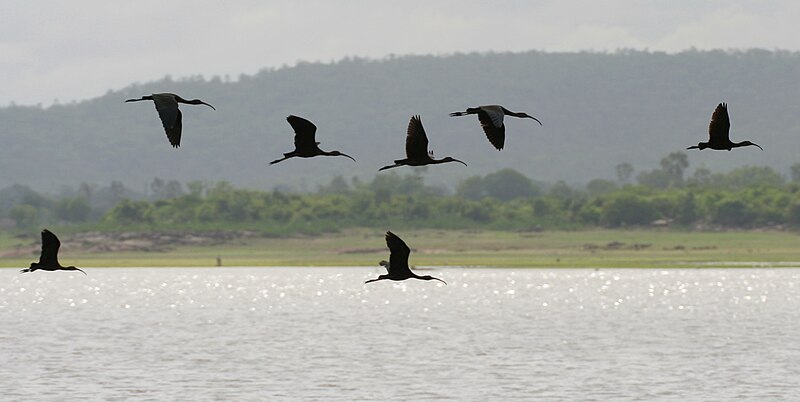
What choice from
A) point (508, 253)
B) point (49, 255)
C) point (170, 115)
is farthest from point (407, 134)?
point (508, 253)

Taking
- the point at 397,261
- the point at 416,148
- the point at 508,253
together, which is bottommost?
the point at 508,253

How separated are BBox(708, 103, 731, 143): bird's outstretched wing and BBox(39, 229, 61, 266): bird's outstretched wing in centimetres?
1025

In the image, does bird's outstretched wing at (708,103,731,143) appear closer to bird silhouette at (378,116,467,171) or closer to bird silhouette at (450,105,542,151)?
bird silhouette at (450,105,542,151)

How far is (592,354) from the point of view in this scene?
64875mm

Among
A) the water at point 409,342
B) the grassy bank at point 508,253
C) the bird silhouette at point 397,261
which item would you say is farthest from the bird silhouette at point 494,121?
the grassy bank at point 508,253

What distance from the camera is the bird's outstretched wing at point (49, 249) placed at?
86.6 feet

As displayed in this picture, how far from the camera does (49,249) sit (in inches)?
1065

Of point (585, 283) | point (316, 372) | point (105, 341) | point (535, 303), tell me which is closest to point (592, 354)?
point (316, 372)

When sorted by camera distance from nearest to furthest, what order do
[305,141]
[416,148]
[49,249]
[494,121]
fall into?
[494,121] → [416,148] → [305,141] → [49,249]

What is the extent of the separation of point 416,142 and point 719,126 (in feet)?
15.0

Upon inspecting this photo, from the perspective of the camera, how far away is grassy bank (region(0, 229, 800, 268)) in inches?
6555

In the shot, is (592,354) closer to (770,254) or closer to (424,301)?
(424,301)

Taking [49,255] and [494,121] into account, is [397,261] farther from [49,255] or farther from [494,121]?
[49,255]

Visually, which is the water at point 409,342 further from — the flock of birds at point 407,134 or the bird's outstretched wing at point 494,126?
the bird's outstretched wing at point 494,126
